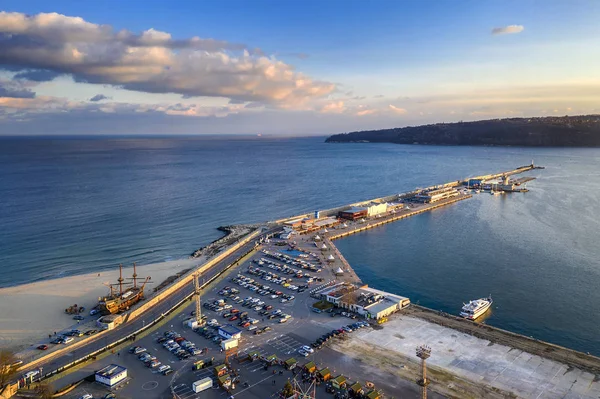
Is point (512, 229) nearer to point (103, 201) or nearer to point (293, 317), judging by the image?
point (293, 317)

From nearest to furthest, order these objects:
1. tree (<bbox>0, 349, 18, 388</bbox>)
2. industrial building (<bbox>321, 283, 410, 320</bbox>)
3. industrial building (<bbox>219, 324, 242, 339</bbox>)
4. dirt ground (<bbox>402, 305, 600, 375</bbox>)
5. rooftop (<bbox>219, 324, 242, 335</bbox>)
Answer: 1. tree (<bbox>0, 349, 18, 388</bbox>)
2. dirt ground (<bbox>402, 305, 600, 375</bbox>)
3. industrial building (<bbox>219, 324, 242, 339</bbox>)
4. rooftop (<bbox>219, 324, 242, 335</bbox>)
5. industrial building (<bbox>321, 283, 410, 320</bbox>)

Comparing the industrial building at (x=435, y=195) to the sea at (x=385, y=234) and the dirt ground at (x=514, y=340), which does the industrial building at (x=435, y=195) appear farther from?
the dirt ground at (x=514, y=340)

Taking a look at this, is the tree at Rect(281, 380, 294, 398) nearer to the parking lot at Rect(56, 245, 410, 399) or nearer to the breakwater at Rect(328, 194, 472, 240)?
the parking lot at Rect(56, 245, 410, 399)

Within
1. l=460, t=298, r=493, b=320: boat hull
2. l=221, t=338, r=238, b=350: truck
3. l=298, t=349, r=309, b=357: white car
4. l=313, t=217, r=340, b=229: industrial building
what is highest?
l=313, t=217, r=340, b=229: industrial building

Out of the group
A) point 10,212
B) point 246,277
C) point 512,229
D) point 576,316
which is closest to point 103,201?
point 10,212

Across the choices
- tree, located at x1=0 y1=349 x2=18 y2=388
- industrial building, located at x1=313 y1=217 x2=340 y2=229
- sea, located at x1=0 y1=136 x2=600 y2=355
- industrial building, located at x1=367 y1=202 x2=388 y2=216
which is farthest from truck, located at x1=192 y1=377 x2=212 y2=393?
industrial building, located at x1=367 y1=202 x2=388 y2=216

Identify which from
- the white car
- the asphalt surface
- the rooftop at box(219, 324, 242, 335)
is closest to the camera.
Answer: the asphalt surface
